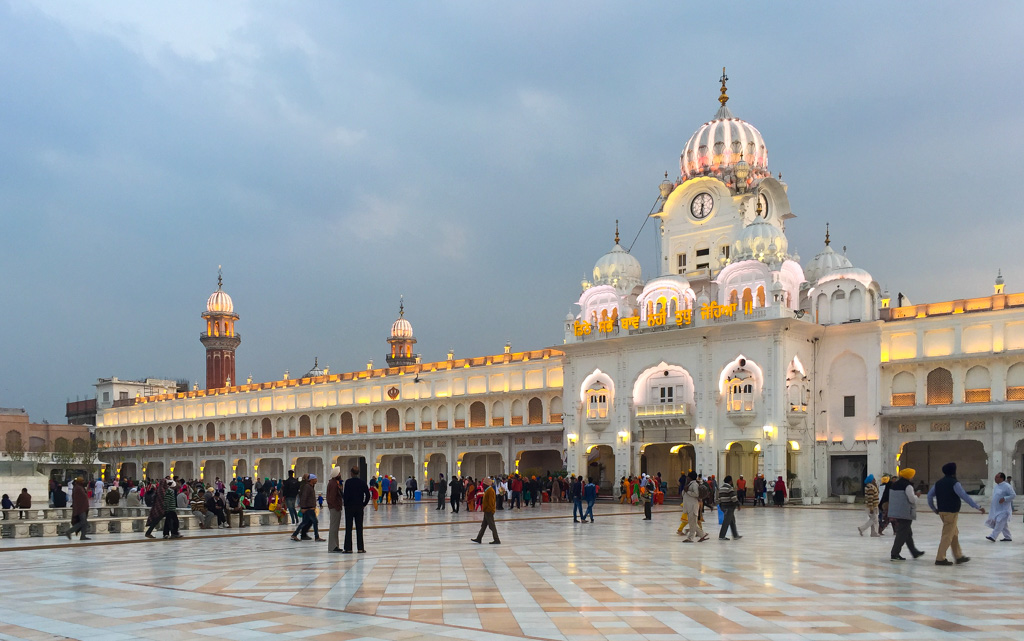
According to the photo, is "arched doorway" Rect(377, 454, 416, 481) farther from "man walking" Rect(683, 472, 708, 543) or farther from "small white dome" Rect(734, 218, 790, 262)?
"man walking" Rect(683, 472, 708, 543)

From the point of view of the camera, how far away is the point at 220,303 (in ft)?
304

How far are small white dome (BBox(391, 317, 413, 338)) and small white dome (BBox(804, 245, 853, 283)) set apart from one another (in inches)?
2283

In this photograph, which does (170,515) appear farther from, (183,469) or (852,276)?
(183,469)

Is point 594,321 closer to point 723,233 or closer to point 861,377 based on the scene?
point 723,233

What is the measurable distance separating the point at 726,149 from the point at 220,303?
194 ft

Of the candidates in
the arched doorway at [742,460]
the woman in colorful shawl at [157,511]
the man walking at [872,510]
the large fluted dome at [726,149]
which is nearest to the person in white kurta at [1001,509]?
the man walking at [872,510]

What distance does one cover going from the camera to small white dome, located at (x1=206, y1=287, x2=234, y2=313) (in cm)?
9231

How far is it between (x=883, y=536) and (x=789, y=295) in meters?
24.5

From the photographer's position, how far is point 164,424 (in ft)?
258

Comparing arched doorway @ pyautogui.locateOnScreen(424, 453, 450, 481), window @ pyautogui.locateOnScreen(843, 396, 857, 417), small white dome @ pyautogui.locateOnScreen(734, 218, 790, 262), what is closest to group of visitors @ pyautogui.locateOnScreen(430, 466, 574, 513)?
window @ pyautogui.locateOnScreen(843, 396, 857, 417)

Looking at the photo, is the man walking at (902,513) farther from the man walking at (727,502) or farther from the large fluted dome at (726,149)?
the large fluted dome at (726,149)

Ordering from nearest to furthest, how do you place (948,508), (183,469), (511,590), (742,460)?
(511,590) → (948,508) → (742,460) → (183,469)

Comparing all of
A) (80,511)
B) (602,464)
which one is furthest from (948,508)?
(602,464)

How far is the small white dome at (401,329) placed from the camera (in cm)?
10200
